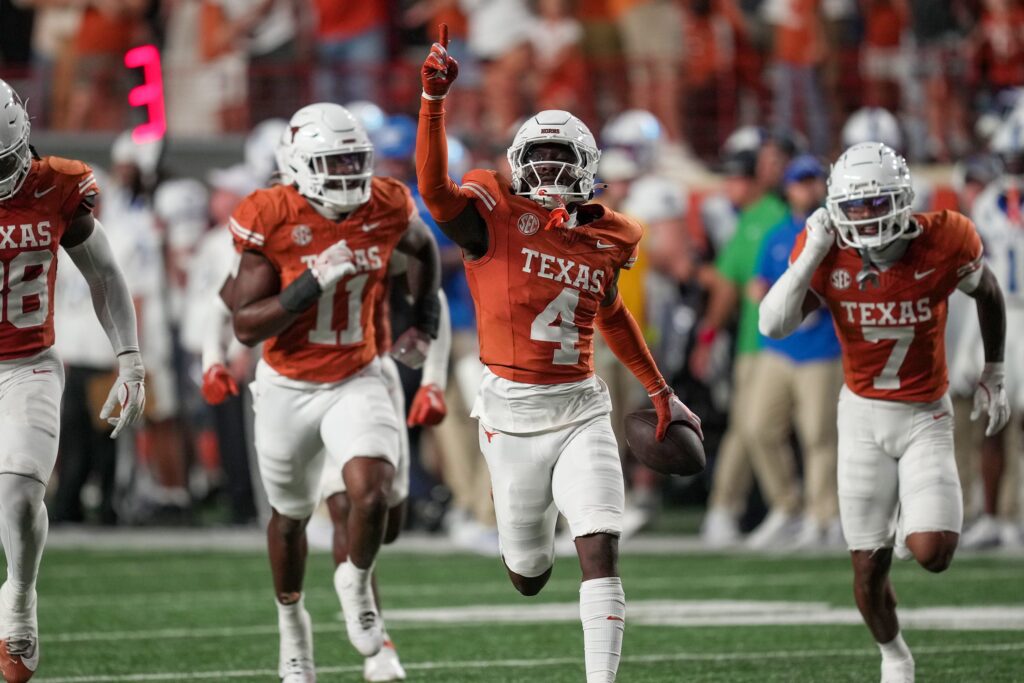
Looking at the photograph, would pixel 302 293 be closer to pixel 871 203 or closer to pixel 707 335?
pixel 871 203

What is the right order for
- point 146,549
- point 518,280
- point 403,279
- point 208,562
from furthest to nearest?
1. point 146,549
2. point 208,562
3. point 403,279
4. point 518,280

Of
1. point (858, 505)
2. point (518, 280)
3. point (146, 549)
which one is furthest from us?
point (146, 549)

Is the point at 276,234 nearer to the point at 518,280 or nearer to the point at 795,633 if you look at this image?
the point at 518,280

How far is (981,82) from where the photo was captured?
44.1ft

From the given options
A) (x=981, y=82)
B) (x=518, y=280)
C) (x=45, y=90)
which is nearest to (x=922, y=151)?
(x=981, y=82)

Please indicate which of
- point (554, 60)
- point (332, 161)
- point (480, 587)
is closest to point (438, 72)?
point (332, 161)

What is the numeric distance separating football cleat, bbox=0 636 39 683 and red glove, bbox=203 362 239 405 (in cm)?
130

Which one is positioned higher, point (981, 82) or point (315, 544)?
point (981, 82)

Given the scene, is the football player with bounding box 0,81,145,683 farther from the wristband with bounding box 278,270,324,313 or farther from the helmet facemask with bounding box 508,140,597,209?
the helmet facemask with bounding box 508,140,597,209

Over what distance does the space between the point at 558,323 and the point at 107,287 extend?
58.6 inches

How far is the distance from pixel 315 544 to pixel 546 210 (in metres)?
4.96

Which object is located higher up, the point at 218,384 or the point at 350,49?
the point at 350,49

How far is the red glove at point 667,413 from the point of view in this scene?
5.61 metres

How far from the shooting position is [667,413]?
18.5ft
